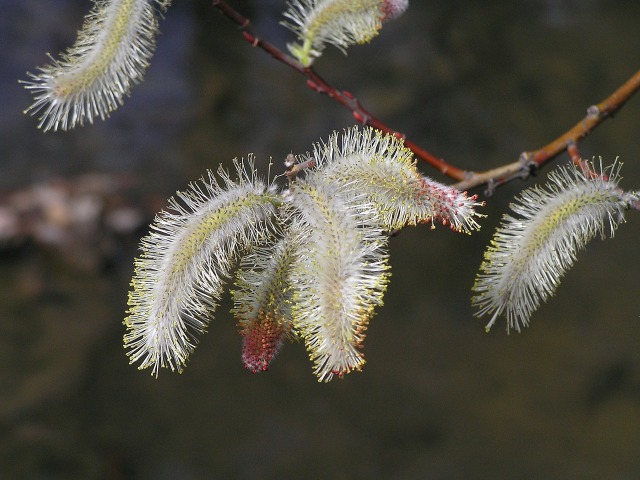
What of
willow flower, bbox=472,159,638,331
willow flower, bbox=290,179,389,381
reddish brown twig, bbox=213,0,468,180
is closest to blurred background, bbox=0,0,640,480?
reddish brown twig, bbox=213,0,468,180

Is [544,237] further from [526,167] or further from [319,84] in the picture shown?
[319,84]

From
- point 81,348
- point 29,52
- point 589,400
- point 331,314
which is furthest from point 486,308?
point 29,52

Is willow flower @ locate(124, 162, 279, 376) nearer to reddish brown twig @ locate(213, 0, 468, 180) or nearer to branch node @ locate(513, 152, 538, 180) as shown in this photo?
reddish brown twig @ locate(213, 0, 468, 180)

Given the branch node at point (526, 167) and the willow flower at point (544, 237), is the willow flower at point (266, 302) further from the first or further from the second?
the branch node at point (526, 167)

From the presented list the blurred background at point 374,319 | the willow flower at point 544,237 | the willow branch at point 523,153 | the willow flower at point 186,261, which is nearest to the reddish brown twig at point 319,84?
the willow branch at point 523,153

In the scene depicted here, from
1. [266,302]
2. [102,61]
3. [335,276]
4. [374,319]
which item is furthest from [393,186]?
[374,319]
